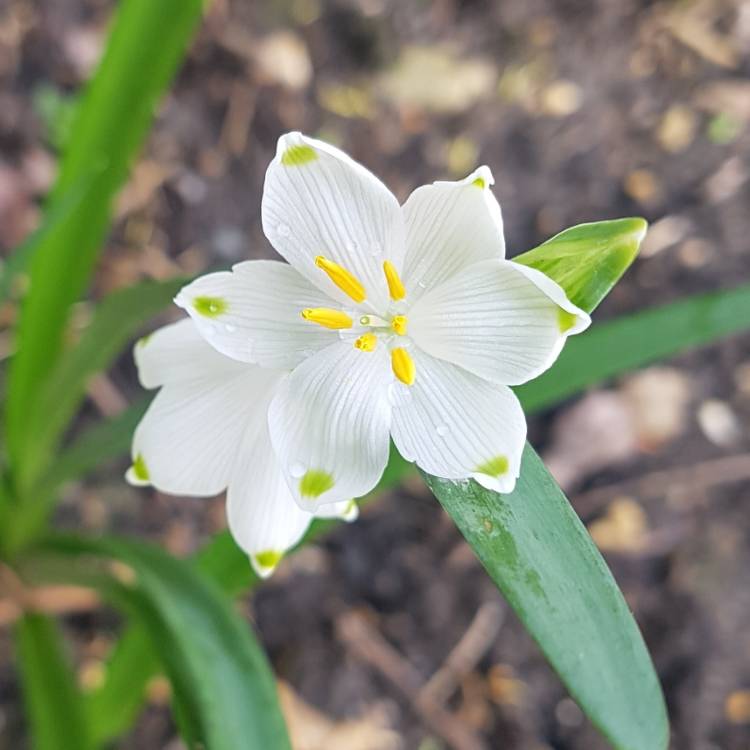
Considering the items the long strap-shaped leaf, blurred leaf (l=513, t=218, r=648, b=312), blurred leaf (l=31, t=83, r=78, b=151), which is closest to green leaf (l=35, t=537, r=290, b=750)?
the long strap-shaped leaf

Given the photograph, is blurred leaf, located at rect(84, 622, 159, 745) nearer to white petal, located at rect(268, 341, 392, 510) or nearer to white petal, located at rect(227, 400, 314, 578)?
white petal, located at rect(227, 400, 314, 578)

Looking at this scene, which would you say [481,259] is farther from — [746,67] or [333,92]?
[746,67]

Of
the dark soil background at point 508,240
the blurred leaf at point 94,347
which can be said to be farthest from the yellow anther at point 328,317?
the dark soil background at point 508,240

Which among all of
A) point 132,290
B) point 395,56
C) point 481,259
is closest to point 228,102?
point 395,56

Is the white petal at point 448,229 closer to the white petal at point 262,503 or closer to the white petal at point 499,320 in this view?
the white petal at point 499,320

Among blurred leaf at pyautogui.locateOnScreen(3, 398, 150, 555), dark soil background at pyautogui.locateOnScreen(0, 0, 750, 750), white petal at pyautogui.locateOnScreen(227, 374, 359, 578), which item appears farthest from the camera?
dark soil background at pyautogui.locateOnScreen(0, 0, 750, 750)
